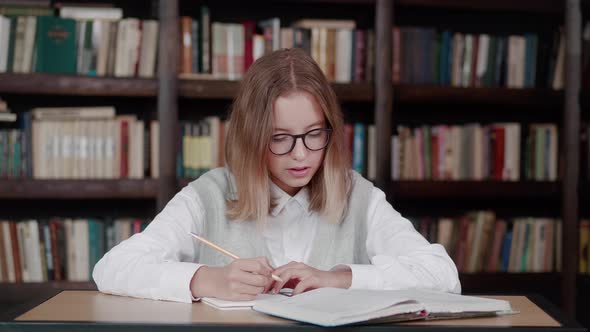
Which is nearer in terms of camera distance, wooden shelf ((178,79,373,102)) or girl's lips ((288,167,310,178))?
girl's lips ((288,167,310,178))

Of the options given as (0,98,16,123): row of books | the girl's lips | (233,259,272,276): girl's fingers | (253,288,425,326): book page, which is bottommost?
(253,288,425,326): book page

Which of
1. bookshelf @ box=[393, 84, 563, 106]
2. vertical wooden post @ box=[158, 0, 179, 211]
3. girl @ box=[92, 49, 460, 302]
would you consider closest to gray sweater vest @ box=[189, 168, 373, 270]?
girl @ box=[92, 49, 460, 302]

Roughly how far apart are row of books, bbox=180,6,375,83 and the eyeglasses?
3.69 feet

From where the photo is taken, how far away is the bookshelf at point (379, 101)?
2.46m

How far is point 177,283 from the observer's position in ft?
3.92

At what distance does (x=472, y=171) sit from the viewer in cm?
272

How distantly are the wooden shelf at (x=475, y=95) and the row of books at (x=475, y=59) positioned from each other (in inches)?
1.8

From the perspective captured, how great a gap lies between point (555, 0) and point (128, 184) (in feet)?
6.05

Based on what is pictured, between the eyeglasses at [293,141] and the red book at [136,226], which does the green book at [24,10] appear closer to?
the red book at [136,226]

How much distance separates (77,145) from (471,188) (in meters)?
1.49

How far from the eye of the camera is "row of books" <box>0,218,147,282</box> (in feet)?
8.09

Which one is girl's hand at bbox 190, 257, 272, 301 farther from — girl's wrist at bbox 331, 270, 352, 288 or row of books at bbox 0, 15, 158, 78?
row of books at bbox 0, 15, 158, 78

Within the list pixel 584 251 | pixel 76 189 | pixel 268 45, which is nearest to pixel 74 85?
pixel 76 189

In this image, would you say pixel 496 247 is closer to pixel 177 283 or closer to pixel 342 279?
pixel 342 279
